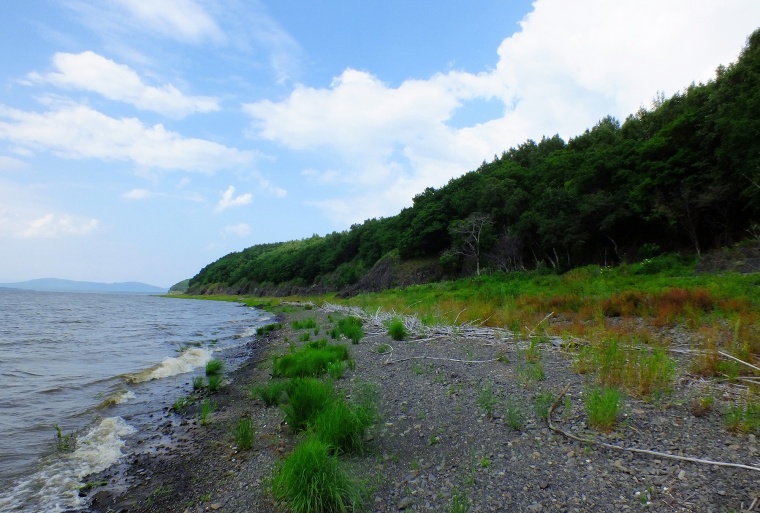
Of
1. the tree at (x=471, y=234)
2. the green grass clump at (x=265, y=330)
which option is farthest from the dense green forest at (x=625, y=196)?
the green grass clump at (x=265, y=330)

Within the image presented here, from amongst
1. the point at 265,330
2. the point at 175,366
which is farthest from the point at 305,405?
the point at 265,330

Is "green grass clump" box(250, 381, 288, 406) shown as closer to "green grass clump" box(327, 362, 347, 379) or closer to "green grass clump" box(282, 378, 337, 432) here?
"green grass clump" box(327, 362, 347, 379)

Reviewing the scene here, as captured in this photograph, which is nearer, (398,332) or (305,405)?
(305,405)

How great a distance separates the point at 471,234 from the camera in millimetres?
48219

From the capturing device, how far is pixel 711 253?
86.4ft

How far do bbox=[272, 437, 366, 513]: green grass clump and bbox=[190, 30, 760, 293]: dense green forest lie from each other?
30957 mm

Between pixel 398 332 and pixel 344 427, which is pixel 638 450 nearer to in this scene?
pixel 344 427

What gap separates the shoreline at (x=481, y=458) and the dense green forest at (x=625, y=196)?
27.2 meters

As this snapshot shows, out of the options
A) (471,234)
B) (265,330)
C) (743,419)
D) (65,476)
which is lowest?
(65,476)

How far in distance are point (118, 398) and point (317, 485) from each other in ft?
32.2

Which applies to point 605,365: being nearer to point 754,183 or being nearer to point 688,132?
point 754,183

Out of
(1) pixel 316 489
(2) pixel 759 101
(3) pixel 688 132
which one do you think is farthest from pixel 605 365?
(3) pixel 688 132

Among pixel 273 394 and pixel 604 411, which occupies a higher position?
pixel 604 411

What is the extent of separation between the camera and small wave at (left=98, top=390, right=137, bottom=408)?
11.2 m
